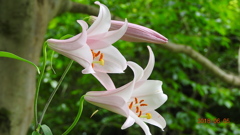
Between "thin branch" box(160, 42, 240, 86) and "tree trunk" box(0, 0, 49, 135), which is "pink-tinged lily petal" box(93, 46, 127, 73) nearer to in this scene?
"tree trunk" box(0, 0, 49, 135)

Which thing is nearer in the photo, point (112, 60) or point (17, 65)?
point (112, 60)

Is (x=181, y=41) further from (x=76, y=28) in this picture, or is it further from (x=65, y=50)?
(x=65, y=50)

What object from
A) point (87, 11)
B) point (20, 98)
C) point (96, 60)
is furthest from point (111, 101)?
point (87, 11)

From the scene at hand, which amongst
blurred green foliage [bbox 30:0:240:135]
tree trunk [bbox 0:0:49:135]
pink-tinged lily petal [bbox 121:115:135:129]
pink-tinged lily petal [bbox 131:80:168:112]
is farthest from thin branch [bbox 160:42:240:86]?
pink-tinged lily petal [bbox 121:115:135:129]

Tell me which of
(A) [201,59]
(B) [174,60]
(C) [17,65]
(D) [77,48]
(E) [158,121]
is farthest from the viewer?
(B) [174,60]

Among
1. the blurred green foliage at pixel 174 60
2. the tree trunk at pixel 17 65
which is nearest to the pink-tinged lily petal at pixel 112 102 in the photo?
the tree trunk at pixel 17 65

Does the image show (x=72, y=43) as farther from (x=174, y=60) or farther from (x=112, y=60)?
(x=174, y=60)

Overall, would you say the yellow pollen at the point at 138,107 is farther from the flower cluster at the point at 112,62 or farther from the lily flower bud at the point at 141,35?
the lily flower bud at the point at 141,35

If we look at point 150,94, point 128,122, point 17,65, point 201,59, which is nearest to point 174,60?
point 201,59
